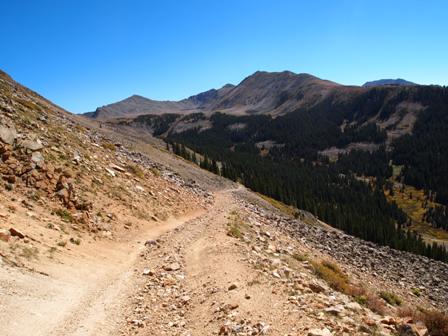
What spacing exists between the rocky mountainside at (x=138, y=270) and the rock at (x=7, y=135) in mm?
108

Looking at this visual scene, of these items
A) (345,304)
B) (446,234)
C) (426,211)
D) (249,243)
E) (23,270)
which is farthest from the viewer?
(426,211)

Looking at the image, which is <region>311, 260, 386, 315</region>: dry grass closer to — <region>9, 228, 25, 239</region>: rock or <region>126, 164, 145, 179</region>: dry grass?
<region>9, 228, 25, 239</region>: rock

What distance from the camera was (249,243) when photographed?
2456cm

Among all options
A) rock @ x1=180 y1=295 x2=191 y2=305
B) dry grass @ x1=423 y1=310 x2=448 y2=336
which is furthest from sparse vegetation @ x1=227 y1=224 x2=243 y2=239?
dry grass @ x1=423 y1=310 x2=448 y2=336

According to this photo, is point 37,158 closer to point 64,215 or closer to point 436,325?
point 64,215

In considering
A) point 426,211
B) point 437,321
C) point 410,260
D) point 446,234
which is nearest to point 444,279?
point 410,260

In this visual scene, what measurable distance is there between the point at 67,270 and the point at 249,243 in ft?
40.2

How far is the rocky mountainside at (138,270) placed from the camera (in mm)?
12781

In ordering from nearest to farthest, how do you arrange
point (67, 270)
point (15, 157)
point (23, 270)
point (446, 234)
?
point (23, 270) < point (67, 270) < point (15, 157) < point (446, 234)

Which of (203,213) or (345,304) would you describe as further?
(203,213)

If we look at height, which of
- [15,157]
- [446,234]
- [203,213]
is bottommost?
[446,234]

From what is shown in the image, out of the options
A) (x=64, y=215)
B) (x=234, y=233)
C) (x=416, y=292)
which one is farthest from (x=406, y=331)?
(x=416, y=292)

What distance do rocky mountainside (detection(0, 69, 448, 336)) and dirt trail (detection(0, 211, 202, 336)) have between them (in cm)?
6

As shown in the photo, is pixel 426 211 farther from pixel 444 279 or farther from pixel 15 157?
pixel 15 157
